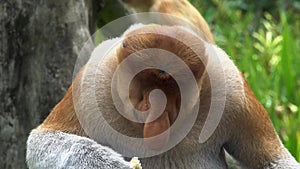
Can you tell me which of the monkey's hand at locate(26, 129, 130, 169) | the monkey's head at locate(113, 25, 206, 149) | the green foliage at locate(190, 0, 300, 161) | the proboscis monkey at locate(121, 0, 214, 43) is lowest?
the green foliage at locate(190, 0, 300, 161)

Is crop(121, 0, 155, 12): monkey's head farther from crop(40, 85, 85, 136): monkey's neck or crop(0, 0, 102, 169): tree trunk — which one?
crop(40, 85, 85, 136): monkey's neck

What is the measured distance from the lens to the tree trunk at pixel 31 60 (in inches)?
114

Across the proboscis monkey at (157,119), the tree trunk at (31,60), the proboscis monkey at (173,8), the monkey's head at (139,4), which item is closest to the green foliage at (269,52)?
the proboscis monkey at (173,8)

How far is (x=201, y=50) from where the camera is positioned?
1.98 m

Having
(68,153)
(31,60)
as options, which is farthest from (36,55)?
(68,153)

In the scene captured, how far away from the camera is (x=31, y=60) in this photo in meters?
2.98

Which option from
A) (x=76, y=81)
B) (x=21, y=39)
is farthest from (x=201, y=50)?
(x=21, y=39)

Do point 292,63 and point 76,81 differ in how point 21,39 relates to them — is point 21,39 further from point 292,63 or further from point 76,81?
point 292,63

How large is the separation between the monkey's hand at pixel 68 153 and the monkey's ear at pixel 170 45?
0.33 m

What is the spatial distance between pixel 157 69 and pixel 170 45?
0.24 ft

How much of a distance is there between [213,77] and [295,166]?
461mm

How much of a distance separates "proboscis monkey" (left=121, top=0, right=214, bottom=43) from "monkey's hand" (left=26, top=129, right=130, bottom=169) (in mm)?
1161

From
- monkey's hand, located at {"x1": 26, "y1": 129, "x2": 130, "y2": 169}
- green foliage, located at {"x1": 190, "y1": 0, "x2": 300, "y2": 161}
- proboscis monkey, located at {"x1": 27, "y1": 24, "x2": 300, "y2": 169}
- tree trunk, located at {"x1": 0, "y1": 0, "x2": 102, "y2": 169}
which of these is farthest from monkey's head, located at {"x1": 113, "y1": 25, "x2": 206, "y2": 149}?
green foliage, located at {"x1": 190, "y1": 0, "x2": 300, "y2": 161}

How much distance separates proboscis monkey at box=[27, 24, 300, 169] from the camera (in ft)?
6.35
